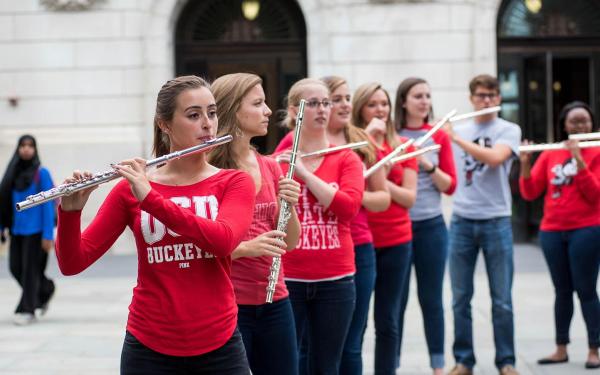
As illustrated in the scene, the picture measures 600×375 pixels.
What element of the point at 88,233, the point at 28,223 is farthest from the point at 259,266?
the point at 28,223

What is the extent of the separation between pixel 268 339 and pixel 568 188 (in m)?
3.77

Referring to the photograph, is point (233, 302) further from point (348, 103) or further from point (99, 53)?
point (99, 53)

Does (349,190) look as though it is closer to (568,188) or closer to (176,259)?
(176,259)

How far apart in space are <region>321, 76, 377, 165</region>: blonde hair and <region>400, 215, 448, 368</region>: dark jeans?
3.76ft

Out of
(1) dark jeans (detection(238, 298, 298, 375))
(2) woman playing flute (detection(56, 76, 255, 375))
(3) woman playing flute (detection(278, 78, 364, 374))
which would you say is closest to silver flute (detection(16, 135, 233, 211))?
(2) woman playing flute (detection(56, 76, 255, 375))

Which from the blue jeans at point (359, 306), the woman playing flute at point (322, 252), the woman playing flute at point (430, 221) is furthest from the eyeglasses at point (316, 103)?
the woman playing flute at point (430, 221)

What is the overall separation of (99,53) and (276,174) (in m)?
11.2

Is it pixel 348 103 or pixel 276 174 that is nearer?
pixel 276 174

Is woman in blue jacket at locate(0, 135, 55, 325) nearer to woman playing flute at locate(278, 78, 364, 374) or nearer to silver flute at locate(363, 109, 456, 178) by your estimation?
silver flute at locate(363, 109, 456, 178)

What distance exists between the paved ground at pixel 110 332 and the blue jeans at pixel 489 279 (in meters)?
0.28

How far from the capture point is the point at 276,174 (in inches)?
183

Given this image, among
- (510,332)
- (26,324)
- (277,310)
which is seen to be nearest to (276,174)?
(277,310)

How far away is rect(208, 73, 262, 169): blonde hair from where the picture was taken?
14.8ft

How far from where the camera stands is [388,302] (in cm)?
635
